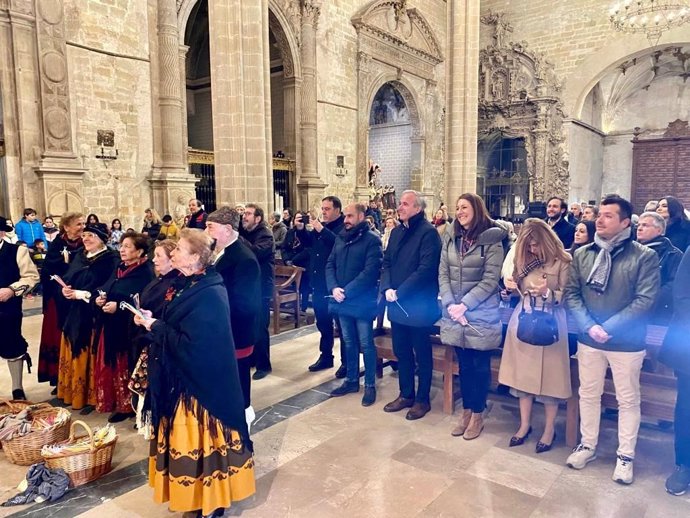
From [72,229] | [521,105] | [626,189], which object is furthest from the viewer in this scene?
[626,189]

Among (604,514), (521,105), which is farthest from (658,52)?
(604,514)

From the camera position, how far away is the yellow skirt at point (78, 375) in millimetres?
4129

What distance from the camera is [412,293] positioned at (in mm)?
3887

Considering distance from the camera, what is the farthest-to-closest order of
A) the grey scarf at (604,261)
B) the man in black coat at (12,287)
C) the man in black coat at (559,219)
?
the man in black coat at (559,219), the man in black coat at (12,287), the grey scarf at (604,261)

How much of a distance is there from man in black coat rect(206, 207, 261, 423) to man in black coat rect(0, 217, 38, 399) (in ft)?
6.20

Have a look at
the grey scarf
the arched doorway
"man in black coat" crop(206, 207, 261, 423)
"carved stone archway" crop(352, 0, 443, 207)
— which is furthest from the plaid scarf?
the arched doorway

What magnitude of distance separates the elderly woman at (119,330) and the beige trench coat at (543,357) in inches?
107

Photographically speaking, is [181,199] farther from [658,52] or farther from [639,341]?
[658,52]

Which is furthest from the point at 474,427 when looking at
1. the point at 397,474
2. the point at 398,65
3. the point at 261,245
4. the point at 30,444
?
the point at 398,65

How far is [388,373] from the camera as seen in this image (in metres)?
5.09

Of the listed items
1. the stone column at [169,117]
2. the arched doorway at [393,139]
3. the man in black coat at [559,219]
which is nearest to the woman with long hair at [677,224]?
the man in black coat at [559,219]

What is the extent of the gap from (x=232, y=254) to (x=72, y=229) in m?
2.11

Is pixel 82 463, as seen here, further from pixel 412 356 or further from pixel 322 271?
pixel 322 271

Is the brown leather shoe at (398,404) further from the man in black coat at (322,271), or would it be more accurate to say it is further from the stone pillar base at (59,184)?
the stone pillar base at (59,184)
